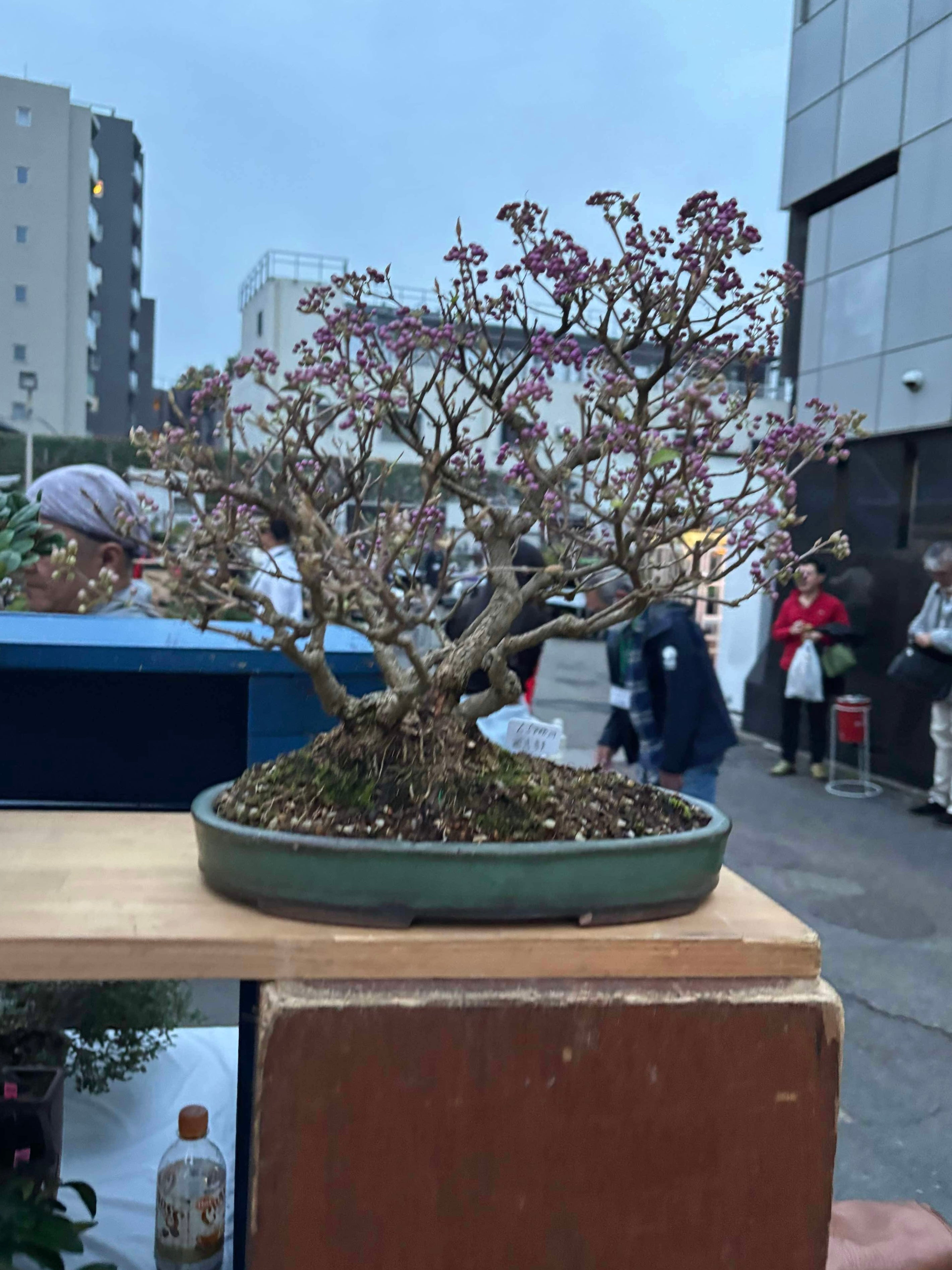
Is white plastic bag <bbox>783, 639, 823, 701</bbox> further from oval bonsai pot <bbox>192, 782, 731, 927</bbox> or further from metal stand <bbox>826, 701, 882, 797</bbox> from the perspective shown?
oval bonsai pot <bbox>192, 782, 731, 927</bbox>

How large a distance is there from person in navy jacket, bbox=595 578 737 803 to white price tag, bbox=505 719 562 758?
94.8 inches

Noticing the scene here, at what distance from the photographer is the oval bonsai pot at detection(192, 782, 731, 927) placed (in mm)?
989

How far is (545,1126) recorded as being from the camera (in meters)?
0.97

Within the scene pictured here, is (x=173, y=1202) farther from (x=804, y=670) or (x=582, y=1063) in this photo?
(x=804, y=670)

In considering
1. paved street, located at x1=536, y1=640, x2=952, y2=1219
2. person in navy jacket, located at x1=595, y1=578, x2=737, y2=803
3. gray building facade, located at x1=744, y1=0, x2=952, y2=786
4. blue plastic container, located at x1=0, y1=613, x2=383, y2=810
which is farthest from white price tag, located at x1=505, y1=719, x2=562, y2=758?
gray building facade, located at x1=744, y1=0, x2=952, y2=786

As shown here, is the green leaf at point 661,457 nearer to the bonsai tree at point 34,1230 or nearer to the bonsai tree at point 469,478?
the bonsai tree at point 469,478

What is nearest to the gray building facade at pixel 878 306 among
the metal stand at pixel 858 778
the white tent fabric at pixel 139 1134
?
the metal stand at pixel 858 778

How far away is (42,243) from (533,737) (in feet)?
166

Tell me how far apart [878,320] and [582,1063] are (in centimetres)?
944

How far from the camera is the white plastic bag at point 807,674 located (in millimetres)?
7750

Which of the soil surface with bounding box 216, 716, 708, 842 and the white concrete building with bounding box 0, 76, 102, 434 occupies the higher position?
the white concrete building with bounding box 0, 76, 102, 434

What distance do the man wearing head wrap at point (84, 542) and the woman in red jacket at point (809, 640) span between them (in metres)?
6.17

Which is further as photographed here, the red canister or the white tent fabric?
the red canister

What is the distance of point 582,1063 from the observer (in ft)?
3.19
